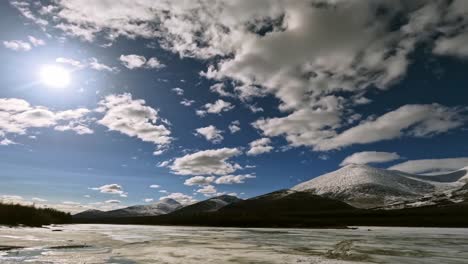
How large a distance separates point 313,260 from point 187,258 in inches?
291

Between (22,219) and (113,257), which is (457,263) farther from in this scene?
(22,219)

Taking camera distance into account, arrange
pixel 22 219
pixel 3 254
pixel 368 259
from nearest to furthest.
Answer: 1. pixel 3 254
2. pixel 368 259
3. pixel 22 219

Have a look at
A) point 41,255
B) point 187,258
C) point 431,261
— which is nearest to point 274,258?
point 187,258

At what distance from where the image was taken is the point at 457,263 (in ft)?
74.3

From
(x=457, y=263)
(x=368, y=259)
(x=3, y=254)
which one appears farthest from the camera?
(x=368, y=259)

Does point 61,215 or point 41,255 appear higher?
point 61,215

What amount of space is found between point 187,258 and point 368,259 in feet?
36.5

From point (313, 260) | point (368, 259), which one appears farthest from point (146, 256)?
point (368, 259)

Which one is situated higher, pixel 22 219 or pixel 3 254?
pixel 22 219

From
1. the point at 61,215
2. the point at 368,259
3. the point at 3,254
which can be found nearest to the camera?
the point at 3,254

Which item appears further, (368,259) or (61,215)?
(61,215)

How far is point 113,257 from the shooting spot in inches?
899

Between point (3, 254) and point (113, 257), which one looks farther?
point (113, 257)

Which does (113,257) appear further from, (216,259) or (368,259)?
(368,259)
